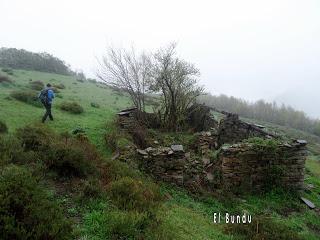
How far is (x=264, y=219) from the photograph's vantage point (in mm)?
8742

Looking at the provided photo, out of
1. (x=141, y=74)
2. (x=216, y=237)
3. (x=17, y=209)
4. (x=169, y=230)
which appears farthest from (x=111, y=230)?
(x=141, y=74)

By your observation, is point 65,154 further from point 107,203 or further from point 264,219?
point 264,219

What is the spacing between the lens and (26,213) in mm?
5289

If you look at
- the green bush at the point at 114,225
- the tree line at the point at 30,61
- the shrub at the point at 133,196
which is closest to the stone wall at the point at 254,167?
the shrub at the point at 133,196

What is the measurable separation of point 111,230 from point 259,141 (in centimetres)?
736

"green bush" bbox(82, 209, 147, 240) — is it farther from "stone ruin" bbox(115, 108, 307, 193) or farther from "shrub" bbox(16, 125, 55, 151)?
"stone ruin" bbox(115, 108, 307, 193)

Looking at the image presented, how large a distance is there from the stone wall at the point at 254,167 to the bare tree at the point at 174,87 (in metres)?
8.75

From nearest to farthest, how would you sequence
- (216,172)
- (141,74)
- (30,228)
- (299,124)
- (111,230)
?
(30,228) < (111,230) < (216,172) < (141,74) < (299,124)

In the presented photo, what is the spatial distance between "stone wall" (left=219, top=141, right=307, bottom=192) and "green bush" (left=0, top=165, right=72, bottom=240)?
6850 millimetres

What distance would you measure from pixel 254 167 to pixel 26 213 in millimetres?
8257

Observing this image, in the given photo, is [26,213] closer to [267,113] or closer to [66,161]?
[66,161]

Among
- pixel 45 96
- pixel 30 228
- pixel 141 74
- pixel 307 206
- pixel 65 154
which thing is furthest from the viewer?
pixel 141 74

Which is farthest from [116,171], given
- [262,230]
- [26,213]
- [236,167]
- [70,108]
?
[70,108]

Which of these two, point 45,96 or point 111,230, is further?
point 45,96
